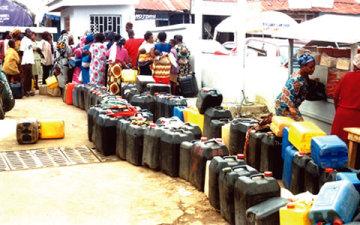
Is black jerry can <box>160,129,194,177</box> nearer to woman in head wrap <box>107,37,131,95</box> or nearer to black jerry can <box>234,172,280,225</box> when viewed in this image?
black jerry can <box>234,172,280,225</box>

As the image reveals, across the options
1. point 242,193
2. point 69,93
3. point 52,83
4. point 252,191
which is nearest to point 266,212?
point 252,191

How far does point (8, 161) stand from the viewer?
8.74 metres

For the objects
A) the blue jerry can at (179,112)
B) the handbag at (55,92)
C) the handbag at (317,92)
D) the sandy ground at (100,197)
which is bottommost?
the sandy ground at (100,197)

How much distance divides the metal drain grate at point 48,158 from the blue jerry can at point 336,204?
16.2 ft

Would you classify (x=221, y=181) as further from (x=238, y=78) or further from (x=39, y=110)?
(x=39, y=110)

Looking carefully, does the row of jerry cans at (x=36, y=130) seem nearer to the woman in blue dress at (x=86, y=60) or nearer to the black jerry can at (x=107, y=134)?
the black jerry can at (x=107, y=134)

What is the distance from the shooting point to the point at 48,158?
894 cm

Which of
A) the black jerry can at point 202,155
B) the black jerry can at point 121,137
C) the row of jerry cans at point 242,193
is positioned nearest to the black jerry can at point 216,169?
the row of jerry cans at point 242,193

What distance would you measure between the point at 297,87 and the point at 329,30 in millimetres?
1025

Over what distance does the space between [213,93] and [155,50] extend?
4646mm

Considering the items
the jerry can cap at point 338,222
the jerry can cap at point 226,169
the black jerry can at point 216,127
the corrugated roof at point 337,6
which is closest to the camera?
Answer: the jerry can cap at point 338,222

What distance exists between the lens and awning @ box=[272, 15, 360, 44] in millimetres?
7535

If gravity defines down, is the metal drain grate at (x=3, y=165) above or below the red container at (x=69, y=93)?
below

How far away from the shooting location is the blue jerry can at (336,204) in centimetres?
432
